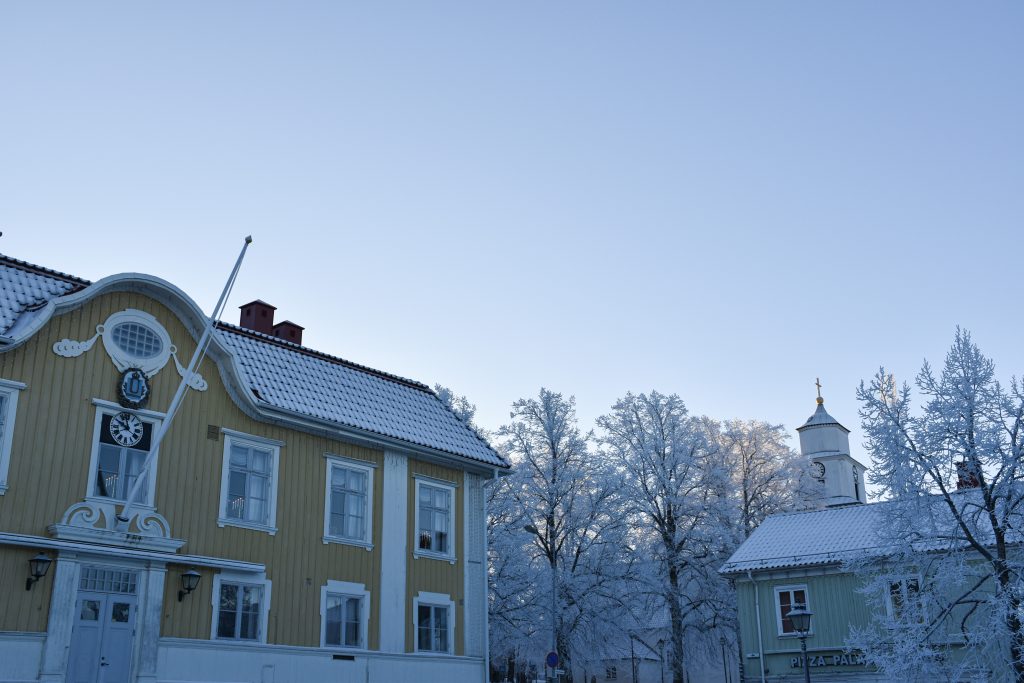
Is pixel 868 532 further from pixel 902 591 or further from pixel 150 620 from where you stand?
pixel 150 620

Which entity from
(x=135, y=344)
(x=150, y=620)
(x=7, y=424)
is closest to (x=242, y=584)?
(x=150, y=620)

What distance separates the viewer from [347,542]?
72.4ft

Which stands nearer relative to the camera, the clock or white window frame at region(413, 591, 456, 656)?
the clock

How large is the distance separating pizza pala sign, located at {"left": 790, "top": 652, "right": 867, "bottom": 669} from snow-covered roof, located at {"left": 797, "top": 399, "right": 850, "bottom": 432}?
3500 centimetres

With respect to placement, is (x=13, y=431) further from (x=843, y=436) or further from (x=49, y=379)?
(x=843, y=436)

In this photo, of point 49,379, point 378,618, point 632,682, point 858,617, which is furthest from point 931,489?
point 632,682

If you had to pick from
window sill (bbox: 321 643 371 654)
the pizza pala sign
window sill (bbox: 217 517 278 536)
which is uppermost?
window sill (bbox: 217 517 278 536)

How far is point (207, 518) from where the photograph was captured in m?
19.6

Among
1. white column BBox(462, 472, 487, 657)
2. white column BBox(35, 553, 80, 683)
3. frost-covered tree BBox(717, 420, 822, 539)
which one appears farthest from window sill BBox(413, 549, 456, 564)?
frost-covered tree BBox(717, 420, 822, 539)

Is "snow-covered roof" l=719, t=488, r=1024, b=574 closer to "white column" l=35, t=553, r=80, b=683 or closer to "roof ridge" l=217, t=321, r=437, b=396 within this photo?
"roof ridge" l=217, t=321, r=437, b=396

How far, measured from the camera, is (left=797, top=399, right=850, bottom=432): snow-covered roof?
212 feet

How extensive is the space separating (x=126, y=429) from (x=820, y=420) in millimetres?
54280

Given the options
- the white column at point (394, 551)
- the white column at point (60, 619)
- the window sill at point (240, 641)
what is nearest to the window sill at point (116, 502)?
the white column at point (60, 619)

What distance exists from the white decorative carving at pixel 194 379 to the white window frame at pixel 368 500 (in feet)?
Answer: 11.2
